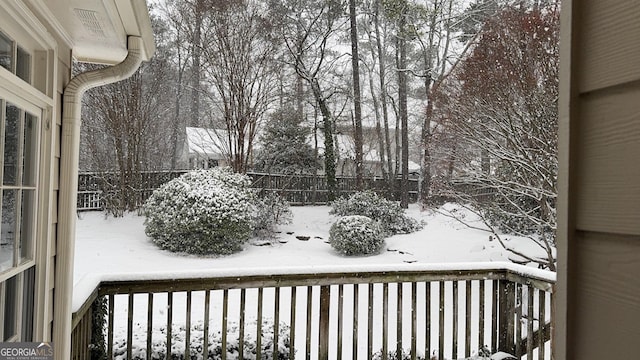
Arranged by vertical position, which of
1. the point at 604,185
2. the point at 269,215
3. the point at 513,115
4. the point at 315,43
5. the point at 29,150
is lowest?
the point at 269,215

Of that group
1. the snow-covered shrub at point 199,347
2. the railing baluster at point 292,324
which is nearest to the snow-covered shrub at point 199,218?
the snow-covered shrub at point 199,347

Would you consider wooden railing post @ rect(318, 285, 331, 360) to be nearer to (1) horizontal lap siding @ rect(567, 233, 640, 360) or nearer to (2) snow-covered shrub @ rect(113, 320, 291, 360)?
(2) snow-covered shrub @ rect(113, 320, 291, 360)

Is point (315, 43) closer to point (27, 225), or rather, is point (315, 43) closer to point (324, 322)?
point (324, 322)

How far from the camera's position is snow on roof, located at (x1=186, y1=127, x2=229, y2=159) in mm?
10328

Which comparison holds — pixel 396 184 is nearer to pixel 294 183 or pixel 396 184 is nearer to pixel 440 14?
pixel 294 183

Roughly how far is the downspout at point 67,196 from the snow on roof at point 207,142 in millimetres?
8281

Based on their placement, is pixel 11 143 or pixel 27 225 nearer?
pixel 11 143

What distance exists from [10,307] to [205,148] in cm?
994

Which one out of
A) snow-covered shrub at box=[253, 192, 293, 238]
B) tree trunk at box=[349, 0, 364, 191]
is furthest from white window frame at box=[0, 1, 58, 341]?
tree trunk at box=[349, 0, 364, 191]

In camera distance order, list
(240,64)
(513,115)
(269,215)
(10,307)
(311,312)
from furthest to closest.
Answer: (240,64) → (269,215) → (513,115) → (311,312) → (10,307)

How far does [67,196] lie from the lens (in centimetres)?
196

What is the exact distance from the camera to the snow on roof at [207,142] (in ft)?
33.9

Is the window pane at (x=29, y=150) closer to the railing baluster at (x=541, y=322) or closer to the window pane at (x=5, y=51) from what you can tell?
the window pane at (x=5, y=51)

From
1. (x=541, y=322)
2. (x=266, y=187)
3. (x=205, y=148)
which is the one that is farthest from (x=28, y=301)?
(x=205, y=148)
